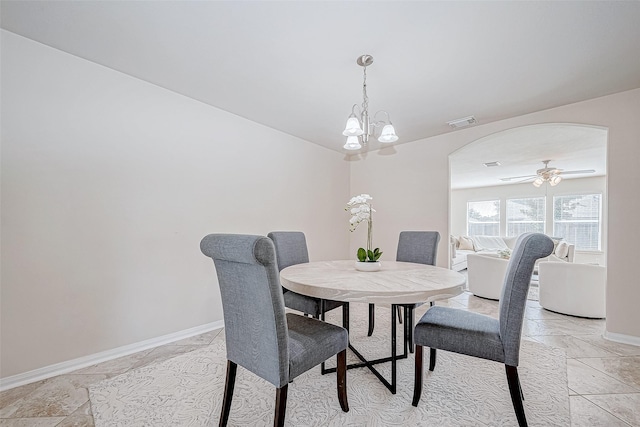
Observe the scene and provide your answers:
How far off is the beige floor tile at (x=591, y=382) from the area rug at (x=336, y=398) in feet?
0.17

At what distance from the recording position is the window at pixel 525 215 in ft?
24.2

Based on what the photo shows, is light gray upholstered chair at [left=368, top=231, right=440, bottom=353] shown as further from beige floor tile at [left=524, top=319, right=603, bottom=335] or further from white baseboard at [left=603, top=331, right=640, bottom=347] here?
white baseboard at [left=603, top=331, right=640, bottom=347]

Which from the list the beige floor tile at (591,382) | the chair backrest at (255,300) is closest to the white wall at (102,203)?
the chair backrest at (255,300)

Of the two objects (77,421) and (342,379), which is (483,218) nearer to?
(342,379)

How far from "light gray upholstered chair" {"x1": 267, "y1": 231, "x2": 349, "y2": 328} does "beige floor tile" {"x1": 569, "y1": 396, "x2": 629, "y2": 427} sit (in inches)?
52.2

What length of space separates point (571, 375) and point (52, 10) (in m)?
4.04

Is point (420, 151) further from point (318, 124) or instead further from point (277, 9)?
point (277, 9)

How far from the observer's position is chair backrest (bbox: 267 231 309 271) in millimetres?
2529

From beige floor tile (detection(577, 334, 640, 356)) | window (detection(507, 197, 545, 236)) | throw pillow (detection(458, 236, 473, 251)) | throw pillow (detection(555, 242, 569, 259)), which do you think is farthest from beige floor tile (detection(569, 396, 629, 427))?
window (detection(507, 197, 545, 236))

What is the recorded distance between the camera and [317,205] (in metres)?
4.23

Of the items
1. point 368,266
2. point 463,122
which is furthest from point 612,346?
point 463,122

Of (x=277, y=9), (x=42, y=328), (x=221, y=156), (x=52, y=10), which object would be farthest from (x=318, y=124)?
(x=42, y=328)

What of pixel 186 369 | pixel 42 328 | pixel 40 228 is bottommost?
pixel 186 369

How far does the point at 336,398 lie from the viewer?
5.59 ft
